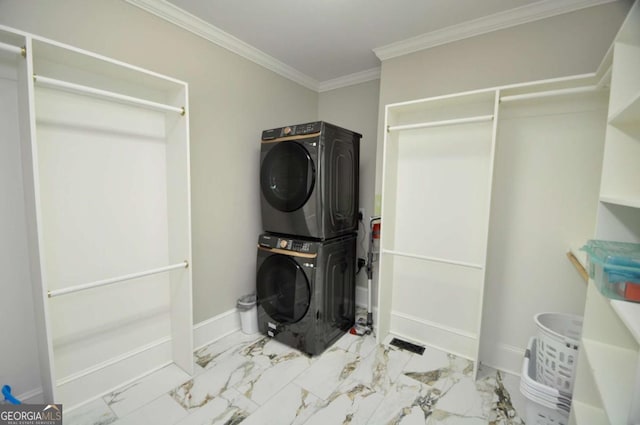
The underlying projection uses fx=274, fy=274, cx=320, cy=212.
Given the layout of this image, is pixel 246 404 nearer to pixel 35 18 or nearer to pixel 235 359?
pixel 235 359

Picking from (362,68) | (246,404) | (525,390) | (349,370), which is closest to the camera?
(525,390)

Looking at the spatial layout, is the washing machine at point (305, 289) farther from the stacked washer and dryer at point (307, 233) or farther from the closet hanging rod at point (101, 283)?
the closet hanging rod at point (101, 283)

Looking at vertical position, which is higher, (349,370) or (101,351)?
(101,351)

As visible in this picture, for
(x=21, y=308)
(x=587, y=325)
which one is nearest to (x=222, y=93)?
(x=21, y=308)

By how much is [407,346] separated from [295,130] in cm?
200

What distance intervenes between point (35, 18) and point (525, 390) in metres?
3.17

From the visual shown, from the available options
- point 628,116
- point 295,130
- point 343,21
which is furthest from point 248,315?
point 628,116

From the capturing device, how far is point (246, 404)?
5.48 ft

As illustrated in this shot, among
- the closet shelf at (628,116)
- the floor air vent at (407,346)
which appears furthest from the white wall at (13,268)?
the closet shelf at (628,116)

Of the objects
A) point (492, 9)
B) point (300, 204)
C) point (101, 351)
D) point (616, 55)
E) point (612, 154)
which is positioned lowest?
point (101, 351)

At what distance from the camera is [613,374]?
107 cm

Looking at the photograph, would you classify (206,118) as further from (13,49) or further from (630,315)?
(630,315)

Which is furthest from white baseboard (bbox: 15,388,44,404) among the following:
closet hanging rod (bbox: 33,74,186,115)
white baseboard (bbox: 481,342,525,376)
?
white baseboard (bbox: 481,342,525,376)

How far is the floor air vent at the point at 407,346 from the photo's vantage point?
2242mm
